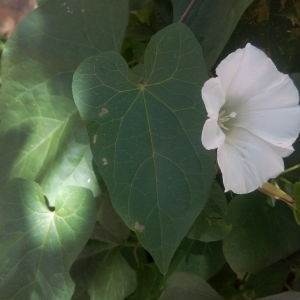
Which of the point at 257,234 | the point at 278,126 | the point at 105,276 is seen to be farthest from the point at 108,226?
the point at 278,126

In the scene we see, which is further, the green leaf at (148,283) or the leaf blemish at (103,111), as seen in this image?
the green leaf at (148,283)

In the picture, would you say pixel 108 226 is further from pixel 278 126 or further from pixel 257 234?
pixel 278 126

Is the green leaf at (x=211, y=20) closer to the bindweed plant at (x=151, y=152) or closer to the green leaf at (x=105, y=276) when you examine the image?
the bindweed plant at (x=151, y=152)

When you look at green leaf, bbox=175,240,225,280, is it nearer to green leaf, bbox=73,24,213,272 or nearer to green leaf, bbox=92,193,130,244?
green leaf, bbox=92,193,130,244

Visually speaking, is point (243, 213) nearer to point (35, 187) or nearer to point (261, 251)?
point (261, 251)

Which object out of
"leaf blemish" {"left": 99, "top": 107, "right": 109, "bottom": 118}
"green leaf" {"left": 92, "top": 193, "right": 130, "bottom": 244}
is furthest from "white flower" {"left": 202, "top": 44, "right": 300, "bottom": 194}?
"green leaf" {"left": 92, "top": 193, "right": 130, "bottom": 244}

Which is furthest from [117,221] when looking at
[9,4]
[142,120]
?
[9,4]

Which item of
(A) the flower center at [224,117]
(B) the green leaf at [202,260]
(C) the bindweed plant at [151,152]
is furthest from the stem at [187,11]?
(B) the green leaf at [202,260]
